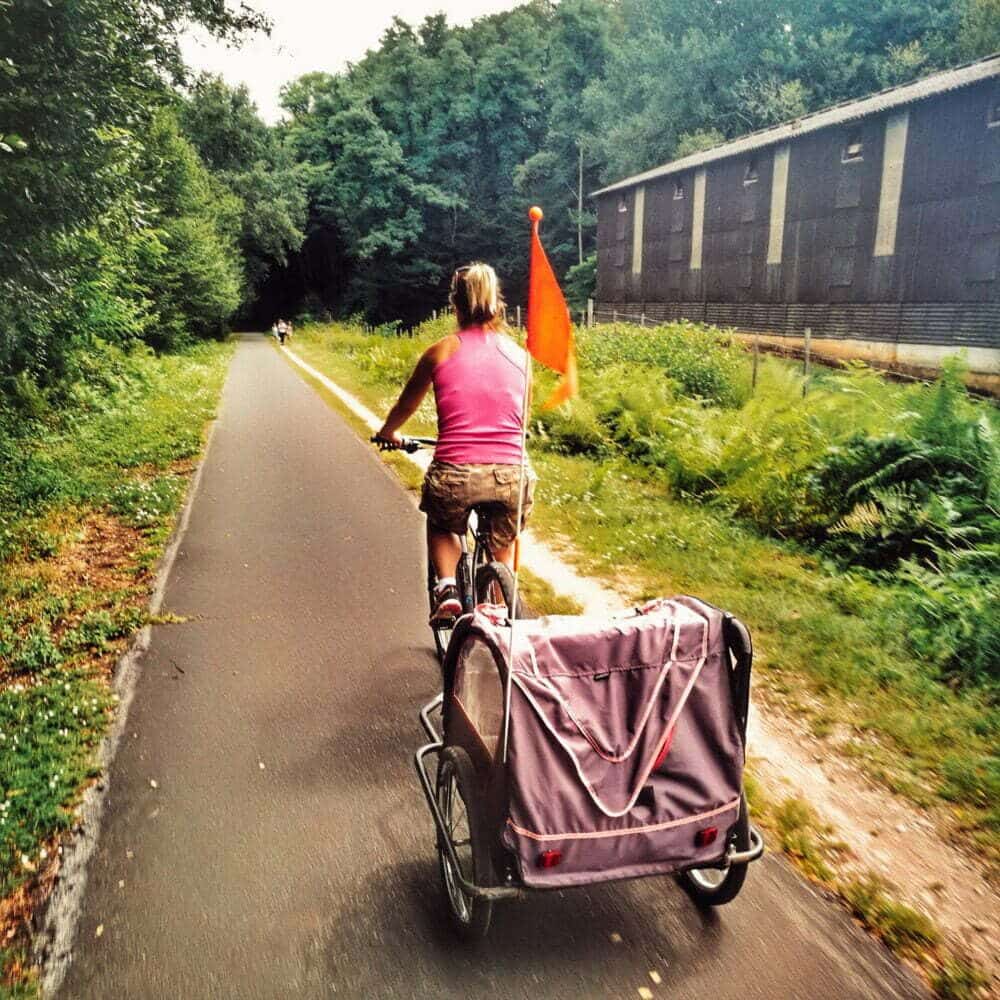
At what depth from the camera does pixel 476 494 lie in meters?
4.18

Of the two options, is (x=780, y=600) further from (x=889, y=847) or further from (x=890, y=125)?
(x=890, y=125)

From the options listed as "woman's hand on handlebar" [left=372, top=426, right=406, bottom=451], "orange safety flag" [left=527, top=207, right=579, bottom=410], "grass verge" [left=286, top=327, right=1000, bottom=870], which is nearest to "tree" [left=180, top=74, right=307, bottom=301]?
"grass verge" [left=286, top=327, right=1000, bottom=870]

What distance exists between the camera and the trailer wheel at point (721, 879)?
8.74 ft

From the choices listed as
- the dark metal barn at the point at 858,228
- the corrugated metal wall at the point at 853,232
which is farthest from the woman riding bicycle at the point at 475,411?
the corrugated metal wall at the point at 853,232

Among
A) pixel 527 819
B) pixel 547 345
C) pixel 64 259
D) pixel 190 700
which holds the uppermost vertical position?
pixel 64 259

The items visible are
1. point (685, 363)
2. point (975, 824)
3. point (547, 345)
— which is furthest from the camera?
point (685, 363)

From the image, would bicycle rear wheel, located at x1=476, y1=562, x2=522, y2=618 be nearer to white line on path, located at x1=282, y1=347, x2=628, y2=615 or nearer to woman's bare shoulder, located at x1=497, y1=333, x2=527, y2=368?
woman's bare shoulder, located at x1=497, y1=333, x2=527, y2=368

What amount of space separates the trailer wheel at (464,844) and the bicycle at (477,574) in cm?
88

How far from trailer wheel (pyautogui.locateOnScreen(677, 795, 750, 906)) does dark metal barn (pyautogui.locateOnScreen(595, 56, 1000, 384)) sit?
73.6 ft

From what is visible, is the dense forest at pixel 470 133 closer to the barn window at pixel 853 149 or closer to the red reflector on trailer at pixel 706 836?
the barn window at pixel 853 149

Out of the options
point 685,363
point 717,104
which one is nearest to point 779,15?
point 717,104

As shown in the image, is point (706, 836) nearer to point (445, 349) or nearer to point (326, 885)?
point (326, 885)

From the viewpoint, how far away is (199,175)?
38000 mm

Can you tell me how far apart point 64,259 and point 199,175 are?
33585 mm
